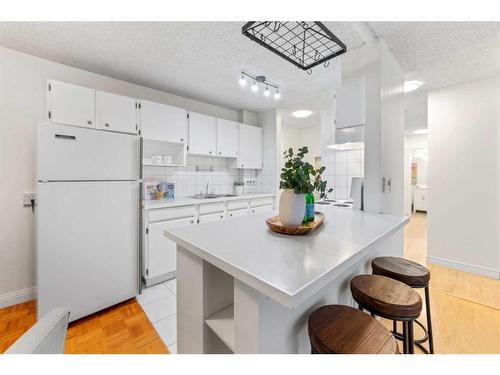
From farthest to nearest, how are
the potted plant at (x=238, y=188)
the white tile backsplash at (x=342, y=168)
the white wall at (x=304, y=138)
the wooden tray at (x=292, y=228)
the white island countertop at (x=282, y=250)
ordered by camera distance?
the white wall at (x=304, y=138) < the potted plant at (x=238, y=188) < the white tile backsplash at (x=342, y=168) < the wooden tray at (x=292, y=228) < the white island countertop at (x=282, y=250)

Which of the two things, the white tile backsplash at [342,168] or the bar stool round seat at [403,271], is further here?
the white tile backsplash at [342,168]

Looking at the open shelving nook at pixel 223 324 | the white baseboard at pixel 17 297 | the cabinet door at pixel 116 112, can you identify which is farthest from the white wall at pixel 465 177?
the white baseboard at pixel 17 297

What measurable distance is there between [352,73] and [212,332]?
213 centimetres

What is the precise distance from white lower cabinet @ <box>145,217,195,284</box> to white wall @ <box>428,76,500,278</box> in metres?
3.24

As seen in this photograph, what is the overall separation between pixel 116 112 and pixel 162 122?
1.57 feet

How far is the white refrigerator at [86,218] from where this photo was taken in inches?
63.6

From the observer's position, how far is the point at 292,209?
45.0 inches

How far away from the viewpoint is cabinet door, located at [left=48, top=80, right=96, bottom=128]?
202 centimetres

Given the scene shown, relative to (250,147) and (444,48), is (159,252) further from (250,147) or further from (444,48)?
(444,48)

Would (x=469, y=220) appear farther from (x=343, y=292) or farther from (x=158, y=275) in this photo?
(x=158, y=275)

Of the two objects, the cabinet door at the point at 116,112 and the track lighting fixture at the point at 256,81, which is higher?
the track lighting fixture at the point at 256,81

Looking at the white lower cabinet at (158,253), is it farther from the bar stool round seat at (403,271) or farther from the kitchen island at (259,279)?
the bar stool round seat at (403,271)

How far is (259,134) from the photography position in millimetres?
3812

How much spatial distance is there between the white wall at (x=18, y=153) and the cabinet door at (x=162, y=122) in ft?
2.69
